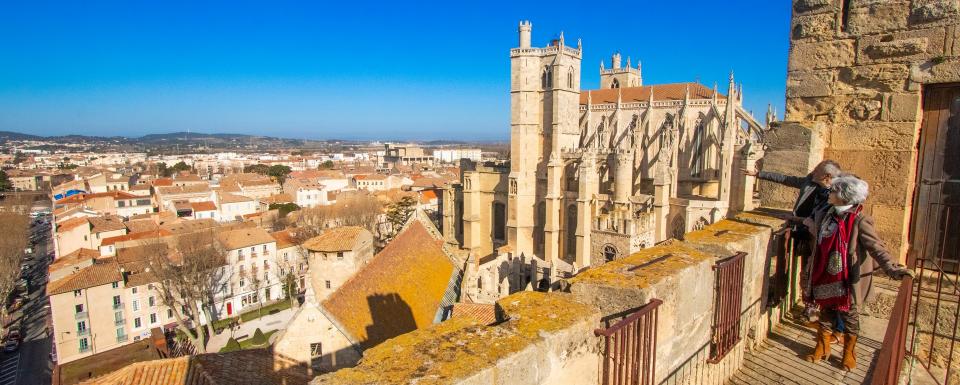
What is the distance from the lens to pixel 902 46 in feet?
15.3

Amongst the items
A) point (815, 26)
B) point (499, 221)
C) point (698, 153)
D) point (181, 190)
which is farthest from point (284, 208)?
point (815, 26)

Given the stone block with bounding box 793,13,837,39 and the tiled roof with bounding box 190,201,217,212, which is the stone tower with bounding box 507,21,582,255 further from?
the tiled roof with bounding box 190,201,217,212

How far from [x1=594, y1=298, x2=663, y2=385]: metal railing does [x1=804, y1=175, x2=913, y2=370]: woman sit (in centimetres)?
168

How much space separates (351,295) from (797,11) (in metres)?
9.90

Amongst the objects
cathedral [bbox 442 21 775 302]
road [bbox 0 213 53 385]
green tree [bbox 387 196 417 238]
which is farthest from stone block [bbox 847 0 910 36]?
road [bbox 0 213 53 385]

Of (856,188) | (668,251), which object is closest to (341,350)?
(668,251)

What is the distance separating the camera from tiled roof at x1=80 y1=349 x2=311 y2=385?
8781mm

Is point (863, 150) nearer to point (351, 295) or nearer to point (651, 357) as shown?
point (651, 357)

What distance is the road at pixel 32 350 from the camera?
21.5 m

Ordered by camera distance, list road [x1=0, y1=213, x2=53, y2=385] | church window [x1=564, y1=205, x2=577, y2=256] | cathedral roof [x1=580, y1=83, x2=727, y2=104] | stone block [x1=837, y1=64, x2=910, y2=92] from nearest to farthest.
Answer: stone block [x1=837, y1=64, x2=910, y2=92], road [x1=0, y1=213, x2=53, y2=385], church window [x1=564, y1=205, x2=577, y2=256], cathedral roof [x1=580, y1=83, x2=727, y2=104]

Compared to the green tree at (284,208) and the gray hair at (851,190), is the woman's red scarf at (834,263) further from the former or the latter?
the green tree at (284,208)

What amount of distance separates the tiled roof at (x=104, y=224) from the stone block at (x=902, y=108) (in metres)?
41.1

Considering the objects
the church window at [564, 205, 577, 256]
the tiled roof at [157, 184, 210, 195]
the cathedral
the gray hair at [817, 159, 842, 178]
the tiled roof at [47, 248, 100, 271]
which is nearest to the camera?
the gray hair at [817, 159, 842, 178]

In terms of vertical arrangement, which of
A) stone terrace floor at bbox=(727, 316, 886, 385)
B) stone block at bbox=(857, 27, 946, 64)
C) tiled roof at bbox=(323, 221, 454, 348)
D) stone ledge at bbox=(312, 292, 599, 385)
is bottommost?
→ tiled roof at bbox=(323, 221, 454, 348)
